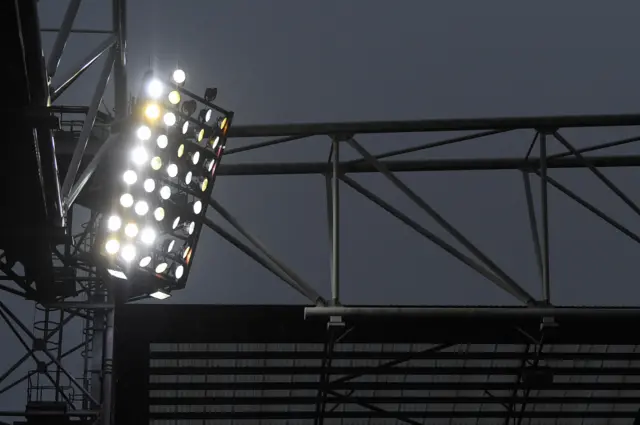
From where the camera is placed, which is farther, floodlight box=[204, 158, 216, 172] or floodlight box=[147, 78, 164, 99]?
floodlight box=[204, 158, 216, 172]

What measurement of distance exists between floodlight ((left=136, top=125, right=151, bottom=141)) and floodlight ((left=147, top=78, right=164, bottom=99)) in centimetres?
42

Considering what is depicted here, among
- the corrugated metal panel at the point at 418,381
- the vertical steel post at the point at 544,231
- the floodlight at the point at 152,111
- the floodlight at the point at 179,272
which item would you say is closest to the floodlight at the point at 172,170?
the floodlight at the point at 152,111

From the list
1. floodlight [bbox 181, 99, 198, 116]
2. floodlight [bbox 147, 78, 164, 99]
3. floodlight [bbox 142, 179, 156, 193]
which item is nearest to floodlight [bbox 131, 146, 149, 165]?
floodlight [bbox 142, 179, 156, 193]

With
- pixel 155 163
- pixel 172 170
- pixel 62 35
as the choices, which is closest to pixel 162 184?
pixel 172 170

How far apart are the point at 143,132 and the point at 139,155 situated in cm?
29

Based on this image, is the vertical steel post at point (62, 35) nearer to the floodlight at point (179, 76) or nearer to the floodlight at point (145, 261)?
the floodlight at point (179, 76)

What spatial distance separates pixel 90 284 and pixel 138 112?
8.01 meters

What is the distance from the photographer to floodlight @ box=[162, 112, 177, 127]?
52.9ft

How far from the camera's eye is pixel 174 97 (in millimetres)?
16297

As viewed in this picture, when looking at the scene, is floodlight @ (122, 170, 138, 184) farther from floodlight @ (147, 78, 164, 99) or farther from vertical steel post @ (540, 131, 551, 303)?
vertical steel post @ (540, 131, 551, 303)

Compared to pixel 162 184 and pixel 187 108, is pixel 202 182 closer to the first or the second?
pixel 162 184

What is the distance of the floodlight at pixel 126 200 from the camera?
637 inches

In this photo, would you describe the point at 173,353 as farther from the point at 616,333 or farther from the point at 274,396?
the point at 616,333

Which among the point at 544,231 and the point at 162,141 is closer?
the point at 162,141
